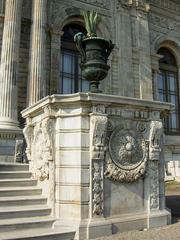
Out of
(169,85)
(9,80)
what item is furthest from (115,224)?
(169,85)

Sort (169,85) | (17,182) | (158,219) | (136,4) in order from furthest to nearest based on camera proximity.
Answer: (169,85), (136,4), (17,182), (158,219)

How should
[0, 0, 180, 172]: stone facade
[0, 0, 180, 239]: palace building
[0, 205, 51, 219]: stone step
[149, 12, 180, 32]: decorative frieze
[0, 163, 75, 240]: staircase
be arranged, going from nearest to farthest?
[0, 163, 75, 240]: staircase
[0, 205, 51, 219]: stone step
[0, 0, 180, 239]: palace building
[0, 0, 180, 172]: stone facade
[149, 12, 180, 32]: decorative frieze

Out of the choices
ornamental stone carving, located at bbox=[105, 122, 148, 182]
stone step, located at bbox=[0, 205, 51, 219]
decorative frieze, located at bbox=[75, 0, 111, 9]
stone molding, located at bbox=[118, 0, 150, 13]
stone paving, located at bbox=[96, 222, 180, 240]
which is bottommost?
stone paving, located at bbox=[96, 222, 180, 240]

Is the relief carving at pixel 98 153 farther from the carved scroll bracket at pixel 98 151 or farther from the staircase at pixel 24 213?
the staircase at pixel 24 213

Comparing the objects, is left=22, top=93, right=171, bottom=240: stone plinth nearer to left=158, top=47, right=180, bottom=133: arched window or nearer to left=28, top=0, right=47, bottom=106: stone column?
left=28, top=0, right=47, bottom=106: stone column

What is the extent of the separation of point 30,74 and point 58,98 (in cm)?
837

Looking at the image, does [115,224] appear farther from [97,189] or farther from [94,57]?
[94,57]

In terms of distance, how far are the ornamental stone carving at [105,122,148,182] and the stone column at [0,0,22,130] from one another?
728 centimetres

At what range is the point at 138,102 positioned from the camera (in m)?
6.41

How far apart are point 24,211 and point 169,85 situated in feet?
58.8

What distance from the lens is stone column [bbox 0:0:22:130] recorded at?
500 inches

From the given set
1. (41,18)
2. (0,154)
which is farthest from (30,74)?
(0,154)

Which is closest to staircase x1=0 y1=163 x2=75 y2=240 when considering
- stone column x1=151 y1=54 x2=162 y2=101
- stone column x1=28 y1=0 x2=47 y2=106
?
stone column x1=28 y1=0 x2=47 y2=106

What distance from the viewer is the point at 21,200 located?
20.5 feet
